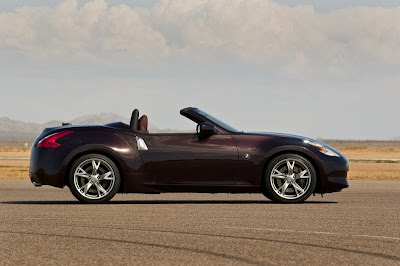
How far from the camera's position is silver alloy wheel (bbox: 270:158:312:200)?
1358 centimetres

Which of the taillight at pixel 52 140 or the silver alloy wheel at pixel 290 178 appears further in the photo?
the taillight at pixel 52 140

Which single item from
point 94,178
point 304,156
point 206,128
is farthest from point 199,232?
point 304,156

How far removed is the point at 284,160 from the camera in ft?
44.6

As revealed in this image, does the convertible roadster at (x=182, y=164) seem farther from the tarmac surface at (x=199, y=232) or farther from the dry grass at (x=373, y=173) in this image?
the dry grass at (x=373, y=173)

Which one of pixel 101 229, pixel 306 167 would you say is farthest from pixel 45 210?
pixel 306 167

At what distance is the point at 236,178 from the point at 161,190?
1196 millimetres

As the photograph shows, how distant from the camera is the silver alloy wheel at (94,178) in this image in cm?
1348

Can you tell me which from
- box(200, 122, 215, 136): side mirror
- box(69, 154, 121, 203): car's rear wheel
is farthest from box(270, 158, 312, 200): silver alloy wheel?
box(69, 154, 121, 203): car's rear wheel

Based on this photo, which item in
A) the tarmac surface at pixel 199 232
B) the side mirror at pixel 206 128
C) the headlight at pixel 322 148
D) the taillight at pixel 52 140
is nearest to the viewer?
the tarmac surface at pixel 199 232

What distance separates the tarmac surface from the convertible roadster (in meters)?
0.30

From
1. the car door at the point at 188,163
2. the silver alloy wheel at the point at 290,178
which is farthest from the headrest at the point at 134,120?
the silver alloy wheel at the point at 290,178

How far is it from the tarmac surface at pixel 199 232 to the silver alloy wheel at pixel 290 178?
0.87ft

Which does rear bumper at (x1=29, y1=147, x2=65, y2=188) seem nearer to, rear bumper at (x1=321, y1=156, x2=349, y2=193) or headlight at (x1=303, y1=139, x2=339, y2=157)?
headlight at (x1=303, y1=139, x2=339, y2=157)

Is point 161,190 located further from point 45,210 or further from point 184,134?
point 45,210
